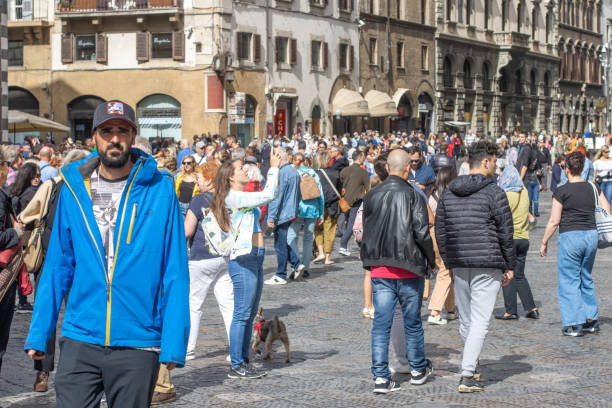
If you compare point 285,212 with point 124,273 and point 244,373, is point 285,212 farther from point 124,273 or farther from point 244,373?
point 124,273

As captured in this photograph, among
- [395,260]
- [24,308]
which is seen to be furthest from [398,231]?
[24,308]

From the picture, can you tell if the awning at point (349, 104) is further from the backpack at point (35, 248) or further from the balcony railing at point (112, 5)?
the backpack at point (35, 248)

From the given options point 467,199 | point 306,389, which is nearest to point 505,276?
point 467,199

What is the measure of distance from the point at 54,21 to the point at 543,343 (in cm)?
3458

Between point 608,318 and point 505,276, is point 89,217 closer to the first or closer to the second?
point 505,276

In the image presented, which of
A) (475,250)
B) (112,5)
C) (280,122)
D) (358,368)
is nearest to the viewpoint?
(475,250)

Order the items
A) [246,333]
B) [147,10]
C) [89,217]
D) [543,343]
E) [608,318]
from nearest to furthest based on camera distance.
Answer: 1. [89,217]
2. [246,333]
3. [543,343]
4. [608,318]
5. [147,10]

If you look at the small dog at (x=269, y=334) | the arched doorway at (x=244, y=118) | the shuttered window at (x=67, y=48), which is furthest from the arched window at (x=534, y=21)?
the small dog at (x=269, y=334)

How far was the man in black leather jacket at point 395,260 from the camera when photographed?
24.9 ft

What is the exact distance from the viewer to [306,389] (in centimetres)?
772

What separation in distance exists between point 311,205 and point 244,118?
25127mm

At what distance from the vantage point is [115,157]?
450 centimetres

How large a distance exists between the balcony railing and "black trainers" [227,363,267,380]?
32.3 m

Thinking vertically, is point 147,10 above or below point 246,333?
above
